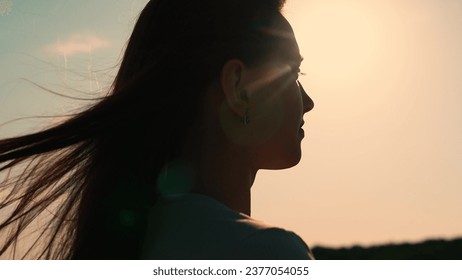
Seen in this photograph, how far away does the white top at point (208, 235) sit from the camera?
218 centimetres

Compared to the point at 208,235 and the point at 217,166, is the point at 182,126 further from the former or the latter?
the point at 208,235

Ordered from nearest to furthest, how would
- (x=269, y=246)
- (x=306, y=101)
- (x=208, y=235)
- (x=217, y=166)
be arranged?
(x=269, y=246) → (x=208, y=235) → (x=217, y=166) → (x=306, y=101)

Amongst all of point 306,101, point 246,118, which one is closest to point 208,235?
point 246,118

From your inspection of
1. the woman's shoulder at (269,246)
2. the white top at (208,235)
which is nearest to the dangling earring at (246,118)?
the white top at (208,235)

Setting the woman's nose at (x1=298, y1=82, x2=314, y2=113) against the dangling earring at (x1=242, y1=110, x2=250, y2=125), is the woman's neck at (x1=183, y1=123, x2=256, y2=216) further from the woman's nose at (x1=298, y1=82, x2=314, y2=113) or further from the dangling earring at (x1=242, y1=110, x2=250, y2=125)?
the woman's nose at (x1=298, y1=82, x2=314, y2=113)

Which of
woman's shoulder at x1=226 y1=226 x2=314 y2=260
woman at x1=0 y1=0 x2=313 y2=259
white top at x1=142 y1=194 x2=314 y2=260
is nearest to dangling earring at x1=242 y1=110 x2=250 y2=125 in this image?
woman at x1=0 y1=0 x2=313 y2=259

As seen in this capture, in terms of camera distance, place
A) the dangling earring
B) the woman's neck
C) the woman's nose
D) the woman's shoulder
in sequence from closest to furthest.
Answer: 1. the woman's shoulder
2. the woman's neck
3. the dangling earring
4. the woman's nose

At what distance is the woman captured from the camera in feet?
8.81

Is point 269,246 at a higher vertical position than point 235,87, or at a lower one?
lower

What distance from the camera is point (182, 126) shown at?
2.77 m

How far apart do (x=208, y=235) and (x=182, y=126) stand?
611mm

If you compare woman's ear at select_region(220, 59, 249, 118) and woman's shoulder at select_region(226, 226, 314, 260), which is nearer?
woman's shoulder at select_region(226, 226, 314, 260)

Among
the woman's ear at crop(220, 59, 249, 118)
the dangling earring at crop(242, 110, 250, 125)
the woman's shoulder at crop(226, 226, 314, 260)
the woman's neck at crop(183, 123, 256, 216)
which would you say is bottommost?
the woman's shoulder at crop(226, 226, 314, 260)

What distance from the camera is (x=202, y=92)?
2.79 meters
